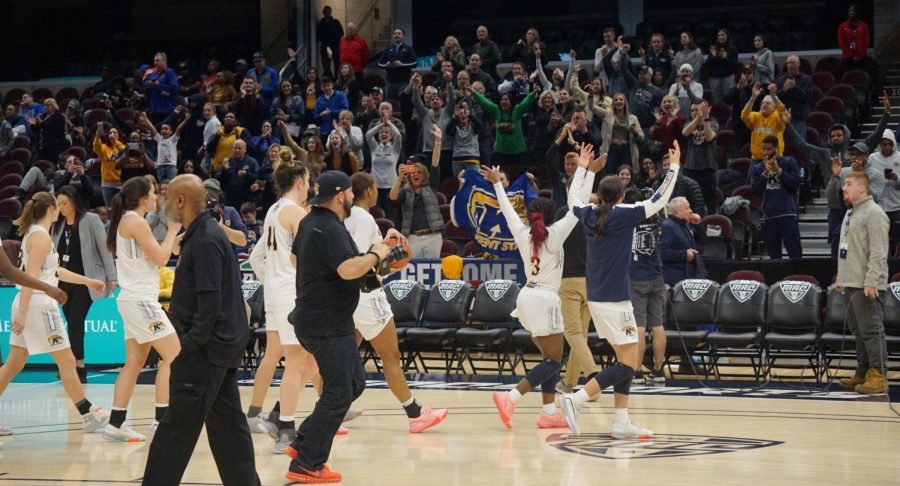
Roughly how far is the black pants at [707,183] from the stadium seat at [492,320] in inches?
146

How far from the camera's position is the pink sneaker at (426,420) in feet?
29.2

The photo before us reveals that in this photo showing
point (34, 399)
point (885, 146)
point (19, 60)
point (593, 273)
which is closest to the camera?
point (593, 273)

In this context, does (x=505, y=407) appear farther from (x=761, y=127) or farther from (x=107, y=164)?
(x=107, y=164)

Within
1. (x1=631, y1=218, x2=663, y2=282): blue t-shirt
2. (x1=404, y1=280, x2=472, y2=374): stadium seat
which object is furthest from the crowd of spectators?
(x1=404, y1=280, x2=472, y2=374): stadium seat

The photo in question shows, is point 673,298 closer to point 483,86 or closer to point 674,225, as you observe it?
point 674,225

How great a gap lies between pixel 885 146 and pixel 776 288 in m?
3.50

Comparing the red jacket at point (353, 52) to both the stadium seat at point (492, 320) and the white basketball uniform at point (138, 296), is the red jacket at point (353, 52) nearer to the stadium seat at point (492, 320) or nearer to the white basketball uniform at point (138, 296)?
the stadium seat at point (492, 320)

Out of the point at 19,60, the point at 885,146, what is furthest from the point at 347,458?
the point at 19,60

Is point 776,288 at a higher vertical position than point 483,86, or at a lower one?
lower

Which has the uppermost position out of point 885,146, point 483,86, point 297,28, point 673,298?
point 297,28

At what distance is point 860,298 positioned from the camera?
10992 millimetres

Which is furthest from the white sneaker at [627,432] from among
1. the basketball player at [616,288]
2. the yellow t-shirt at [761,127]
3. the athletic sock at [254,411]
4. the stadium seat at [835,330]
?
the yellow t-shirt at [761,127]

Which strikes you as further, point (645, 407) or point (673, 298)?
point (673, 298)

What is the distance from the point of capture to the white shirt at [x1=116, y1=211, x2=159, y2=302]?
865 cm
